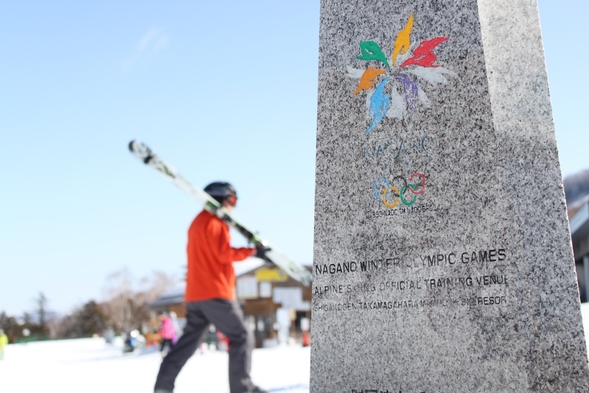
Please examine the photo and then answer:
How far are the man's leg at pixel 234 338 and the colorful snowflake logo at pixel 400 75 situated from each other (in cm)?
171

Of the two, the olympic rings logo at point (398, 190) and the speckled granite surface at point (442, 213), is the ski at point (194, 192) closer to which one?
the speckled granite surface at point (442, 213)

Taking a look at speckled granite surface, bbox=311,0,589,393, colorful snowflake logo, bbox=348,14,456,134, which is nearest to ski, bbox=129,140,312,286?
speckled granite surface, bbox=311,0,589,393

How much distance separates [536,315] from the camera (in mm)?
3338

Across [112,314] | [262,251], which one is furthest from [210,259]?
[112,314]

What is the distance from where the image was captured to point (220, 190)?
17.0 ft

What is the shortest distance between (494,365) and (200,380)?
17.7 feet

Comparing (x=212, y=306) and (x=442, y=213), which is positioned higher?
(x=442, y=213)

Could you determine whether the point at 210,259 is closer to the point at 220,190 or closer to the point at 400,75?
the point at 220,190

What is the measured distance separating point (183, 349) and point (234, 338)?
375 mm

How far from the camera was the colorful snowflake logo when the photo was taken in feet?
12.1

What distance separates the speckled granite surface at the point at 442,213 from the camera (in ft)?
11.0

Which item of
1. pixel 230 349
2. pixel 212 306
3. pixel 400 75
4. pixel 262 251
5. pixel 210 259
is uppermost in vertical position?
pixel 400 75

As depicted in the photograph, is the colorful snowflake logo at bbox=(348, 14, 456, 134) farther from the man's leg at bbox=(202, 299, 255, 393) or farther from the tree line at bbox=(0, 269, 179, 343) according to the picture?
the tree line at bbox=(0, 269, 179, 343)

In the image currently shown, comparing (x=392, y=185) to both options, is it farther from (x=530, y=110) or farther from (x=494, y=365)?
(x=494, y=365)
